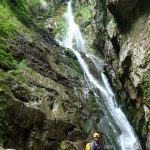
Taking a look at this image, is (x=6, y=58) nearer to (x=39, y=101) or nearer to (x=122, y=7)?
(x=39, y=101)

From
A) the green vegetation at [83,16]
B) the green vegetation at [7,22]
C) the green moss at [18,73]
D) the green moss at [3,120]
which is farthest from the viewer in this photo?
the green vegetation at [83,16]

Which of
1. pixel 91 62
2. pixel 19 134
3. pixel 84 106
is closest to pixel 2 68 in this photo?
pixel 19 134

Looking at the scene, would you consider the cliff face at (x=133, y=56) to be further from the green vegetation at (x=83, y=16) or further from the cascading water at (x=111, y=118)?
the green vegetation at (x=83, y=16)

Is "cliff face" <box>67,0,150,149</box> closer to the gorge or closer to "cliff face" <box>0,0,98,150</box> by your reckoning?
the gorge

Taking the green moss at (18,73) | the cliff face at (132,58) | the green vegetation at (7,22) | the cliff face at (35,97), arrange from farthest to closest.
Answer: the cliff face at (132,58), the green vegetation at (7,22), the green moss at (18,73), the cliff face at (35,97)

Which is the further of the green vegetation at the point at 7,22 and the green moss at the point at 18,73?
the green vegetation at the point at 7,22

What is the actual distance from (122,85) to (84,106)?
501 cm

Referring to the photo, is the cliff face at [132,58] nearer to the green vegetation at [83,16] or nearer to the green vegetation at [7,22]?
the green vegetation at [7,22]

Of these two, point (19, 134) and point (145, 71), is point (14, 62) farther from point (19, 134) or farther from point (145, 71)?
point (145, 71)

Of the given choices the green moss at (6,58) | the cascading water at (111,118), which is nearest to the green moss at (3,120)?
the green moss at (6,58)

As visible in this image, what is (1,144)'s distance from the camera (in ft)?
37.3

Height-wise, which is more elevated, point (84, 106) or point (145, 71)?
point (145, 71)

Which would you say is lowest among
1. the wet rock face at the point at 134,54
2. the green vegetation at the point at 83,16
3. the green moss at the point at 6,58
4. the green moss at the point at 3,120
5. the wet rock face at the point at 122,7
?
the green moss at the point at 3,120

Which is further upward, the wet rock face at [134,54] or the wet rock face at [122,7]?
the wet rock face at [122,7]
